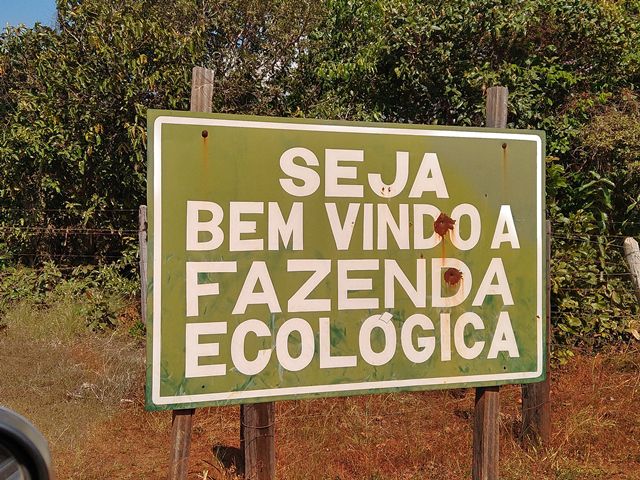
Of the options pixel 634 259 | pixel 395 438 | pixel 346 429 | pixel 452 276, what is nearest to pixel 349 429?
pixel 346 429

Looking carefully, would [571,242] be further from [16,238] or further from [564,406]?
[16,238]

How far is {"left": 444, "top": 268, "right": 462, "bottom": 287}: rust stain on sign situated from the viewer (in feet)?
9.98

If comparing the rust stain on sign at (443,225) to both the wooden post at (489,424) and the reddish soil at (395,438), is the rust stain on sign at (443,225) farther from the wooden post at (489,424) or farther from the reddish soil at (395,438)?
the reddish soil at (395,438)

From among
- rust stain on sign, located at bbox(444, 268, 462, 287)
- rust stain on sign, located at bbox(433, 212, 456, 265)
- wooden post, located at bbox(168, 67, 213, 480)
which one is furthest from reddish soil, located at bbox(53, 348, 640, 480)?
rust stain on sign, located at bbox(433, 212, 456, 265)

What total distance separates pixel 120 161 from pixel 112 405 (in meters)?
3.79

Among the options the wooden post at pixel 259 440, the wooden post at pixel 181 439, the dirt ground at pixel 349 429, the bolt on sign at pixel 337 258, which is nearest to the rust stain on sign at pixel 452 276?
the bolt on sign at pixel 337 258

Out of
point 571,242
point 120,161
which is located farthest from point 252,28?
point 571,242

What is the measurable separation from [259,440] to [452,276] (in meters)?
1.30

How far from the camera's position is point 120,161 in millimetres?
7914

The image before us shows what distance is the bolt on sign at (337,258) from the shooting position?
2654 millimetres

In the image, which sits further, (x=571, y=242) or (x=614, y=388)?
(x=571, y=242)

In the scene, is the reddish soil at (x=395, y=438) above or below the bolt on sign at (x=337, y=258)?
below

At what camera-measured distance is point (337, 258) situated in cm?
289

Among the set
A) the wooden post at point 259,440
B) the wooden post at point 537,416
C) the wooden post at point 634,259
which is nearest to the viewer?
the wooden post at point 259,440
